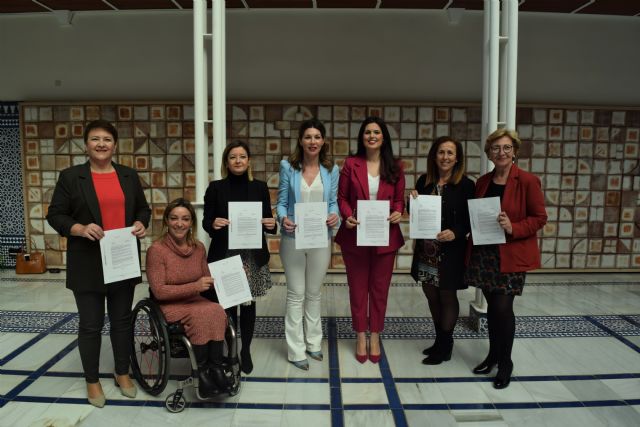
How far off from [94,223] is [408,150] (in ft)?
11.4

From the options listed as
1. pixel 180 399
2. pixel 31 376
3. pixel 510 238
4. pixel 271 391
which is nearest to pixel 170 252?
pixel 180 399

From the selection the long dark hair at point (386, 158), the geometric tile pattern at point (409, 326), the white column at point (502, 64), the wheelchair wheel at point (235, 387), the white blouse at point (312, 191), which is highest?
the white column at point (502, 64)

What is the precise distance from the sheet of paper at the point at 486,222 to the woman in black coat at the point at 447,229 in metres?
0.14

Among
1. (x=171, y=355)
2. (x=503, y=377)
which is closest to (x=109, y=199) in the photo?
(x=171, y=355)

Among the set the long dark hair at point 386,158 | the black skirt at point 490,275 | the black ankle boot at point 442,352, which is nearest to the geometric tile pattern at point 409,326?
the black ankle boot at point 442,352

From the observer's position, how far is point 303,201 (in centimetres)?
251

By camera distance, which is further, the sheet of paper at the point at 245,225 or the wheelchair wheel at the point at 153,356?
the sheet of paper at the point at 245,225

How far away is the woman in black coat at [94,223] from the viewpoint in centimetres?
210

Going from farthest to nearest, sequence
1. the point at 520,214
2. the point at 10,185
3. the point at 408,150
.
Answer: the point at 10,185 < the point at 408,150 < the point at 520,214

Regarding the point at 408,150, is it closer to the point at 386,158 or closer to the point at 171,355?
the point at 386,158

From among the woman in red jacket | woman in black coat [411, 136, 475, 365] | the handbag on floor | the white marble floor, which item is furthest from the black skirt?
the handbag on floor

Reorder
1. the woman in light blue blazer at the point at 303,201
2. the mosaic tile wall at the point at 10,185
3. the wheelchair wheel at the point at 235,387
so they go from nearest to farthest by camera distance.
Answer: the wheelchair wheel at the point at 235,387, the woman in light blue blazer at the point at 303,201, the mosaic tile wall at the point at 10,185

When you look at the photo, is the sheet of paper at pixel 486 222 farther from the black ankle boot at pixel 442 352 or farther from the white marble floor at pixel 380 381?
the white marble floor at pixel 380 381

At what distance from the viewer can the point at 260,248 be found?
8.02ft
